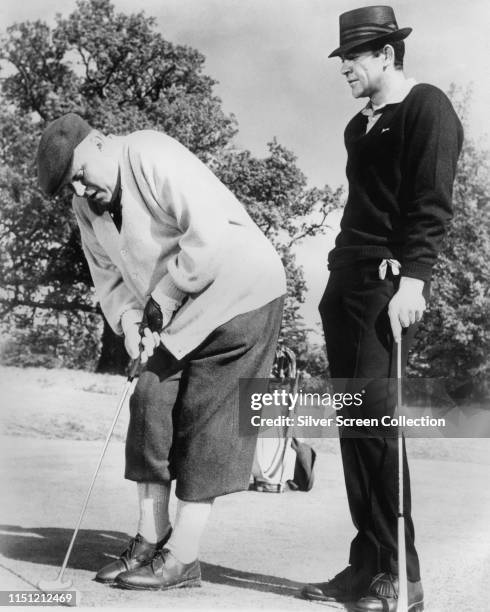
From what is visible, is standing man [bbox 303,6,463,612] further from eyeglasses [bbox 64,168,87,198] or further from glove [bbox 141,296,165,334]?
eyeglasses [bbox 64,168,87,198]

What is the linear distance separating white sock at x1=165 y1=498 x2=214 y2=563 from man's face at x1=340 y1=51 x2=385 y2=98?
1.10m

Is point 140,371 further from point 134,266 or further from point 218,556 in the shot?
point 218,556

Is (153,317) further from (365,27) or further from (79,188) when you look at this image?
(365,27)

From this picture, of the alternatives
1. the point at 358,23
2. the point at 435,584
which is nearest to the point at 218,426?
the point at 435,584

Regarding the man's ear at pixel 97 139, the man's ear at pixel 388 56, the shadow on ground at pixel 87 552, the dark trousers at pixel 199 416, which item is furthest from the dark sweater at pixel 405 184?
the shadow on ground at pixel 87 552

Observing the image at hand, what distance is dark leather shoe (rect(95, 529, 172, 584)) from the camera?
216cm

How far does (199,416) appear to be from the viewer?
2176mm

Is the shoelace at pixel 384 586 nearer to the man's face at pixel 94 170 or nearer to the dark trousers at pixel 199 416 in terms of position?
the dark trousers at pixel 199 416

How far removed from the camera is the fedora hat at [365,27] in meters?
2.20

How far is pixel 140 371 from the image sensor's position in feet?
7.63

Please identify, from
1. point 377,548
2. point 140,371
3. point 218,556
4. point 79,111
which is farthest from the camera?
point 79,111

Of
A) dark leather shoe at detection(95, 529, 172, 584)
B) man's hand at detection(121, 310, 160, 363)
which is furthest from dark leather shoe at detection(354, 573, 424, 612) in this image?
man's hand at detection(121, 310, 160, 363)

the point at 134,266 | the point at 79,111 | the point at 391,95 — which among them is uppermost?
the point at 79,111

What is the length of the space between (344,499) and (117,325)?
4.82 ft
